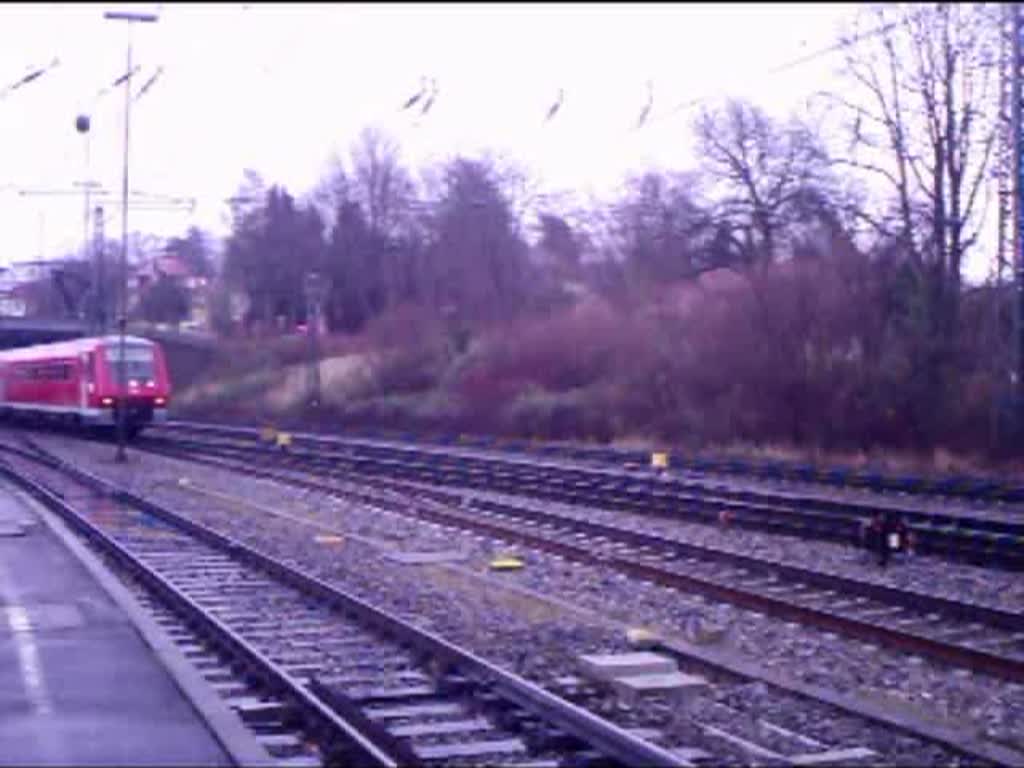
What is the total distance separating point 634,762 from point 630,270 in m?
43.7

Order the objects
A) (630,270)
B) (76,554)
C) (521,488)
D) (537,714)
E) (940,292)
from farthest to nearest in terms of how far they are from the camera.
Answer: (630,270) < (940,292) < (521,488) < (76,554) < (537,714)

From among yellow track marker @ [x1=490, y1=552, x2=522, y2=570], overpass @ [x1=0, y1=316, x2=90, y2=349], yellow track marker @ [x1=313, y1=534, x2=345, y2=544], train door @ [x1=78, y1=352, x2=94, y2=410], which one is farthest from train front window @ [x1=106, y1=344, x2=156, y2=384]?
yellow track marker @ [x1=490, y1=552, x2=522, y2=570]

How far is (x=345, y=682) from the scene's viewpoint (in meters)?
10.5

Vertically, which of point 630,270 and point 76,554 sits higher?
point 630,270

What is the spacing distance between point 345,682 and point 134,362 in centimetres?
3559

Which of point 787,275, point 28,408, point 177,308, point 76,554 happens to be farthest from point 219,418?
point 76,554

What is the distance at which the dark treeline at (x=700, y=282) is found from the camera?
29.1 metres

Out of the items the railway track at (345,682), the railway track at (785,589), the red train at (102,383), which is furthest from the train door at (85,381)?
the railway track at (345,682)

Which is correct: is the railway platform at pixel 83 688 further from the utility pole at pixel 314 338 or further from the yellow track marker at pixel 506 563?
the utility pole at pixel 314 338

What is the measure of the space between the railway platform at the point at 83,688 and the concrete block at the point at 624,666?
9.10ft

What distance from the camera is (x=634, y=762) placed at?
25.9 ft

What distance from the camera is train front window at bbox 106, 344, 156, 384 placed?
142 ft

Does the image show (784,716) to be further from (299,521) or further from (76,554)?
(299,521)

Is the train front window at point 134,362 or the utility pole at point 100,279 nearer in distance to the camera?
the train front window at point 134,362
